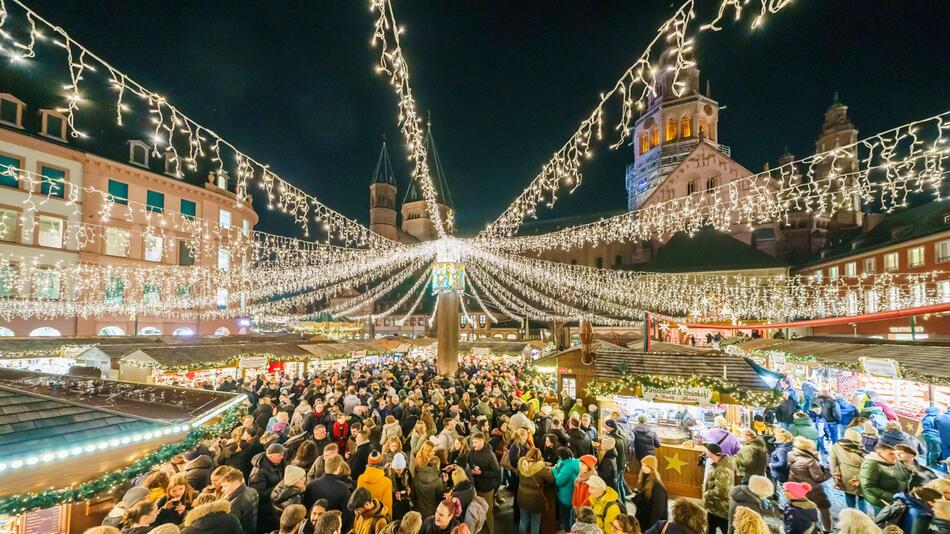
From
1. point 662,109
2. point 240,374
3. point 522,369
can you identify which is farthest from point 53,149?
point 662,109

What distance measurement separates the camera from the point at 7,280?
2097cm

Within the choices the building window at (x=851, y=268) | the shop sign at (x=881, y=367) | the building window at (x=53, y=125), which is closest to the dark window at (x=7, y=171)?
the building window at (x=53, y=125)

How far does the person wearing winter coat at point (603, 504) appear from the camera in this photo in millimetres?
4152

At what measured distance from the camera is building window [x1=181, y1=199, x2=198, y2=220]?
28.2 m

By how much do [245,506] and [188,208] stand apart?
2959cm

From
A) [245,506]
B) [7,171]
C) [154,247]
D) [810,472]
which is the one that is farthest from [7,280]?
[810,472]

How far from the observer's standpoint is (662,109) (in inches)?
1944

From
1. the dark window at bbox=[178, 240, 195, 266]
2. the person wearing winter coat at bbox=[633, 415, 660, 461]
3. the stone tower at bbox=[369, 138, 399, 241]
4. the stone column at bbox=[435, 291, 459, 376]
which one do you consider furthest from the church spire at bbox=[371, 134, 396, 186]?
the person wearing winter coat at bbox=[633, 415, 660, 461]

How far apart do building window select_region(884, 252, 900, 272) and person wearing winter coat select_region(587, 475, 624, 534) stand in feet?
105

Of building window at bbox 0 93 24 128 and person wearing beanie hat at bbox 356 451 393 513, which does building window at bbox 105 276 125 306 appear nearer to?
building window at bbox 0 93 24 128

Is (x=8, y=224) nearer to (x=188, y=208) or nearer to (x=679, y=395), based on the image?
(x=188, y=208)

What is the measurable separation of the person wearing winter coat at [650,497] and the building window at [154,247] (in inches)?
1158

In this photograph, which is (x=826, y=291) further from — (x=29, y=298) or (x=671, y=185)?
(x=29, y=298)

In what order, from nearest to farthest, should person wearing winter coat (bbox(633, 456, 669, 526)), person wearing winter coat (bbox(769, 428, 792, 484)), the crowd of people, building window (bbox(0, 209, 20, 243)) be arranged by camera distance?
the crowd of people
person wearing winter coat (bbox(633, 456, 669, 526))
person wearing winter coat (bbox(769, 428, 792, 484))
building window (bbox(0, 209, 20, 243))
